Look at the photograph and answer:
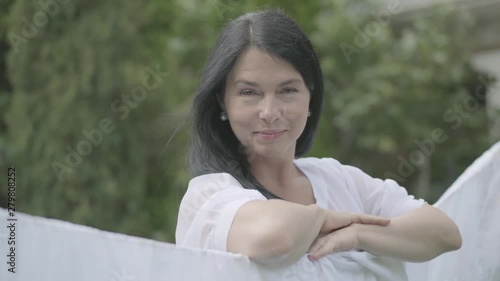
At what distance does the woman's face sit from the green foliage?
4.06 meters

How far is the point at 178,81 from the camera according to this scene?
6090mm

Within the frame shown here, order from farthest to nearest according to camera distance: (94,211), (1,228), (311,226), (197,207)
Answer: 1. (94,211)
2. (197,207)
3. (311,226)
4. (1,228)

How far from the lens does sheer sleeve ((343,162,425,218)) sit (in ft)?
5.82

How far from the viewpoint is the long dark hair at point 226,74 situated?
5.18ft

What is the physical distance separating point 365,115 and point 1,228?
4.85m

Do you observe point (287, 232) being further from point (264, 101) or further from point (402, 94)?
point (402, 94)

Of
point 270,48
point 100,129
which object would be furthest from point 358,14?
point 270,48

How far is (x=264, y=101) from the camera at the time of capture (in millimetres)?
1538

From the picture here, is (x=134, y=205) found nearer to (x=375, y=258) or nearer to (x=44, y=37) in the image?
(x=44, y=37)

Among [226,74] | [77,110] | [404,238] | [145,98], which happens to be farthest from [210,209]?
[145,98]

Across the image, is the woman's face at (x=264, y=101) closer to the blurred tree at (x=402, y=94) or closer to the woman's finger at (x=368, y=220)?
the woman's finger at (x=368, y=220)

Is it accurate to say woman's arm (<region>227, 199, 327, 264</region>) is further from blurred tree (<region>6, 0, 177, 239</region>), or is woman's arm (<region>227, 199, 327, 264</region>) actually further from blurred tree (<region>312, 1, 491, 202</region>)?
blurred tree (<region>6, 0, 177, 239</region>)

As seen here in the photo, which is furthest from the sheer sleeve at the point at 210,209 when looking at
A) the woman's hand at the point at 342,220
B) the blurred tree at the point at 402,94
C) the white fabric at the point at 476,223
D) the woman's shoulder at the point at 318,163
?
the blurred tree at the point at 402,94

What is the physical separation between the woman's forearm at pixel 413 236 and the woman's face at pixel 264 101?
8.7 inches
